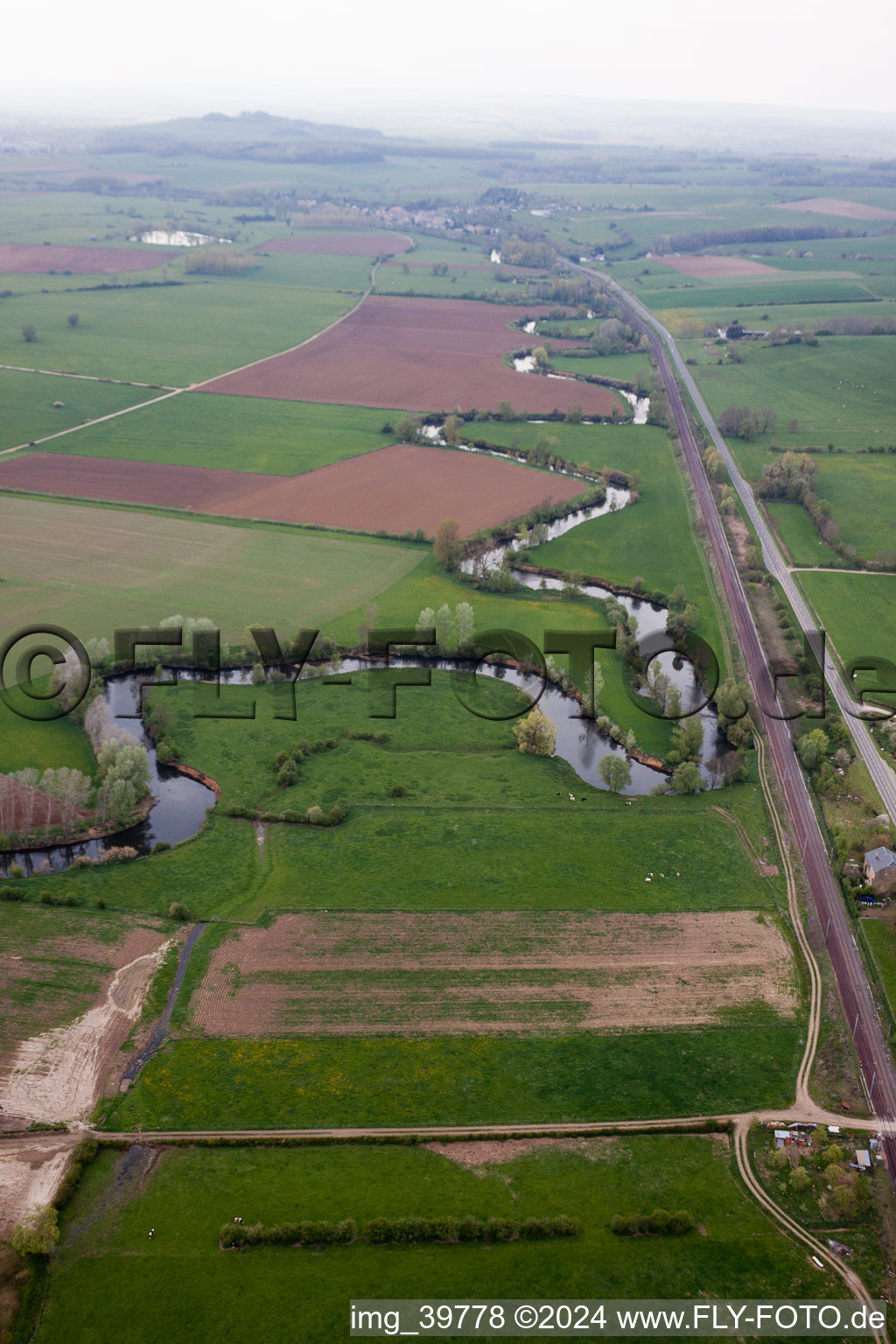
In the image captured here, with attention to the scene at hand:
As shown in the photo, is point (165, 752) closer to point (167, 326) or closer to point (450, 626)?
point (450, 626)

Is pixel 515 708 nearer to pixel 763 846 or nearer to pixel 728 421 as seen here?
pixel 763 846

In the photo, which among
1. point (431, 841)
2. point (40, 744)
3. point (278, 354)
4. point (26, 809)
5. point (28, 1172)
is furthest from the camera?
point (278, 354)

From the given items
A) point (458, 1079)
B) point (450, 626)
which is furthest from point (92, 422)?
point (458, 1079)

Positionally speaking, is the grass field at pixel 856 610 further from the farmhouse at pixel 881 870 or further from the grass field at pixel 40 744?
the grass field at pixel 40 744

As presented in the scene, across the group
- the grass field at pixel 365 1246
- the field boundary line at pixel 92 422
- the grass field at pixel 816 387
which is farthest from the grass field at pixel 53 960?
the grass field at pixel 816 387

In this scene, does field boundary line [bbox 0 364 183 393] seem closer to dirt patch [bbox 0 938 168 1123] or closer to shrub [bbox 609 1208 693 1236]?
dirt patch [bbox 0 938 168 1123]

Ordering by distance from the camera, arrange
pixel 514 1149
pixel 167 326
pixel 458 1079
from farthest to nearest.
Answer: pixel 167 326
pixel 458 1079
pixel 514 1149

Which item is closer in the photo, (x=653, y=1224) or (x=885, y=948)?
(x=653, y=1224)

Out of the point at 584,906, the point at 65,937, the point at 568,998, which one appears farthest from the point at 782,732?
the point at 65,937
